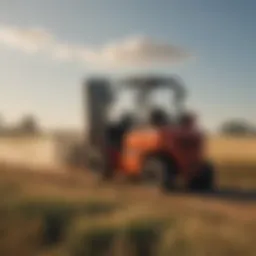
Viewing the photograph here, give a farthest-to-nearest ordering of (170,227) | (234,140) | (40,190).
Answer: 1. (40,190)
2. (234,140)
3. (170,227)

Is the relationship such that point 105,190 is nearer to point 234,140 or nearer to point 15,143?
point 15,143

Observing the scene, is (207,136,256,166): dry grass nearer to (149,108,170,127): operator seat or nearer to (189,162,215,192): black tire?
(189,162,215,192): black tire

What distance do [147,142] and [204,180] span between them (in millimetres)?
863

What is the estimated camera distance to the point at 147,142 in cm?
748

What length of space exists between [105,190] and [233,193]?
1.56m

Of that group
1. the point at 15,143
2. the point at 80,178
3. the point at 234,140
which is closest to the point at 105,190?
the point at 80,178

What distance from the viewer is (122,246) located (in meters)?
5.62

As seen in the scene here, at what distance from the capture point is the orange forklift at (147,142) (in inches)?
276

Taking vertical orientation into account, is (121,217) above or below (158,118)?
below

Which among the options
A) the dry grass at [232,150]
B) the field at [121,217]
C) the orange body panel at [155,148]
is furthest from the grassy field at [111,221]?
the orange body panel at [155,148]

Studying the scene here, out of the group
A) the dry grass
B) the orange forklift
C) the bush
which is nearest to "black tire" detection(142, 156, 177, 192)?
the orange forklift

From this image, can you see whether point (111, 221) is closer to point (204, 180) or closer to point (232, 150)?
point (232, 150)

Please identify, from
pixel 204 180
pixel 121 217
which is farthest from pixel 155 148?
pixel 121 217

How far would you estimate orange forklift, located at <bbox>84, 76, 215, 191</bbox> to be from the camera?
23.0ft
